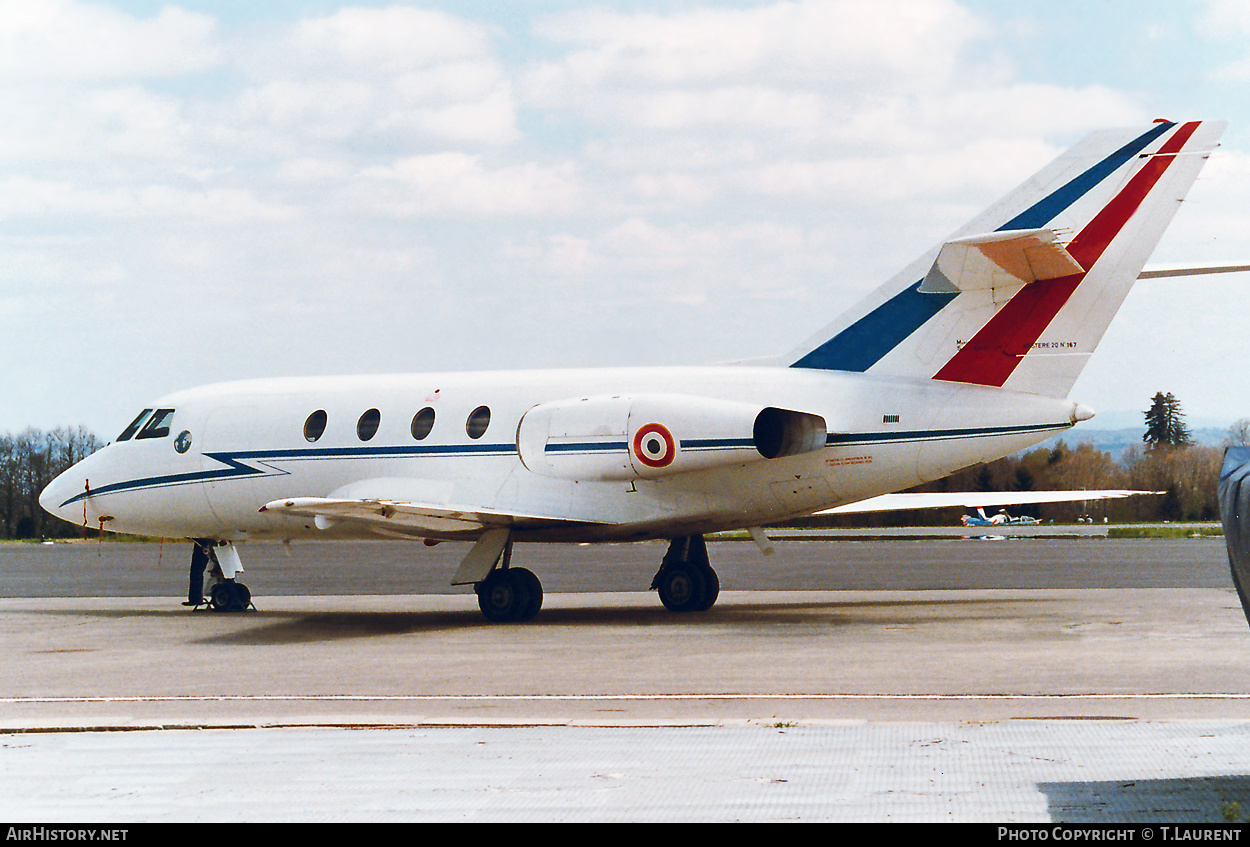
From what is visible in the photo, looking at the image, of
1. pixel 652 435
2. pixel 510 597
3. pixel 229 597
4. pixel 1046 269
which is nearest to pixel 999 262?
pixel 1046 269

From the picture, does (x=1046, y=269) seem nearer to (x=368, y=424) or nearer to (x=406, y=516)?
(x=406, y=516)

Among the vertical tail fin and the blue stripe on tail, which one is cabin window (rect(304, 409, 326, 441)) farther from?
the vertical tail fin

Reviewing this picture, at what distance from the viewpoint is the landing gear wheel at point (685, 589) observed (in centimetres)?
1798

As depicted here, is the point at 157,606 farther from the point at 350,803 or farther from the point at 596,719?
the point at 350,803

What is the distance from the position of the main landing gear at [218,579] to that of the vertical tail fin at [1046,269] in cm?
1052

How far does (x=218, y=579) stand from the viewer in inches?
787

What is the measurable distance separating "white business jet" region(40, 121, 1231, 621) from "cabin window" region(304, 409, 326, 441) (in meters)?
0.03

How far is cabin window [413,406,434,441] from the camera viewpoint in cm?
1788

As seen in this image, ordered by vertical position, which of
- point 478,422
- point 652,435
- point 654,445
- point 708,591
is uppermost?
point 478,422

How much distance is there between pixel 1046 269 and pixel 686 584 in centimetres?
661

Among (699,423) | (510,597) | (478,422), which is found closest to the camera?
(699,423)

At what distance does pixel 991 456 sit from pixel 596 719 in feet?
26.8

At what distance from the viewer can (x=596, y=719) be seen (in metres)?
8.29

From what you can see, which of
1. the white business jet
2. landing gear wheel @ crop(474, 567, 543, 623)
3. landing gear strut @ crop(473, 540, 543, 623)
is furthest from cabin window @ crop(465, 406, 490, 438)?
landing gear wheel @ crop(474, 567, 543, 623)
